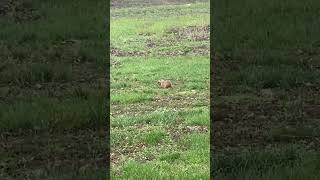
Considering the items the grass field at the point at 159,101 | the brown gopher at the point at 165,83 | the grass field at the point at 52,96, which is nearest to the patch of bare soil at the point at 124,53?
the grass field at the point at 159,101

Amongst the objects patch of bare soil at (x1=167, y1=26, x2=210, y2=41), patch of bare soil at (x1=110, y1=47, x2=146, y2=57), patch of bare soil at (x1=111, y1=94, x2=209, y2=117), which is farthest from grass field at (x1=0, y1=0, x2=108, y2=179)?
patch of bare soil at (x1=167, y1=26, x2=210, y2=41)

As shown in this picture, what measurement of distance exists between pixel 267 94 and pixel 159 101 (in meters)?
2.51

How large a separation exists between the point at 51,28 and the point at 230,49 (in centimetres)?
765

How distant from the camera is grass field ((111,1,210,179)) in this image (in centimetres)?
840

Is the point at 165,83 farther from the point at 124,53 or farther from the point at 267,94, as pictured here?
the point at 124,53

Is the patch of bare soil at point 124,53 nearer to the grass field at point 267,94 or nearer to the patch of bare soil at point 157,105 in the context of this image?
the grass field at point 267,94

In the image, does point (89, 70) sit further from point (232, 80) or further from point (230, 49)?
point (230, 49)

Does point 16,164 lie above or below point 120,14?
below

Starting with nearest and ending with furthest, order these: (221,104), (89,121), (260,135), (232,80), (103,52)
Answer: (260,135)
(89,121)
(221,104)
(232,80)
(103,52)

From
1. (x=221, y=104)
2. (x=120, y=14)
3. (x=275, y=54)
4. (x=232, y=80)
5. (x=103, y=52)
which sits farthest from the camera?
(x=120, y=14)

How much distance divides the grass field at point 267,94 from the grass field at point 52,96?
2.13m

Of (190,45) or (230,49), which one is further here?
(190,45)

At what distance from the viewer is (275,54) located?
17.7 m

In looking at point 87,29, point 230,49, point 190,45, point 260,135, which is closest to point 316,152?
point 260,135
